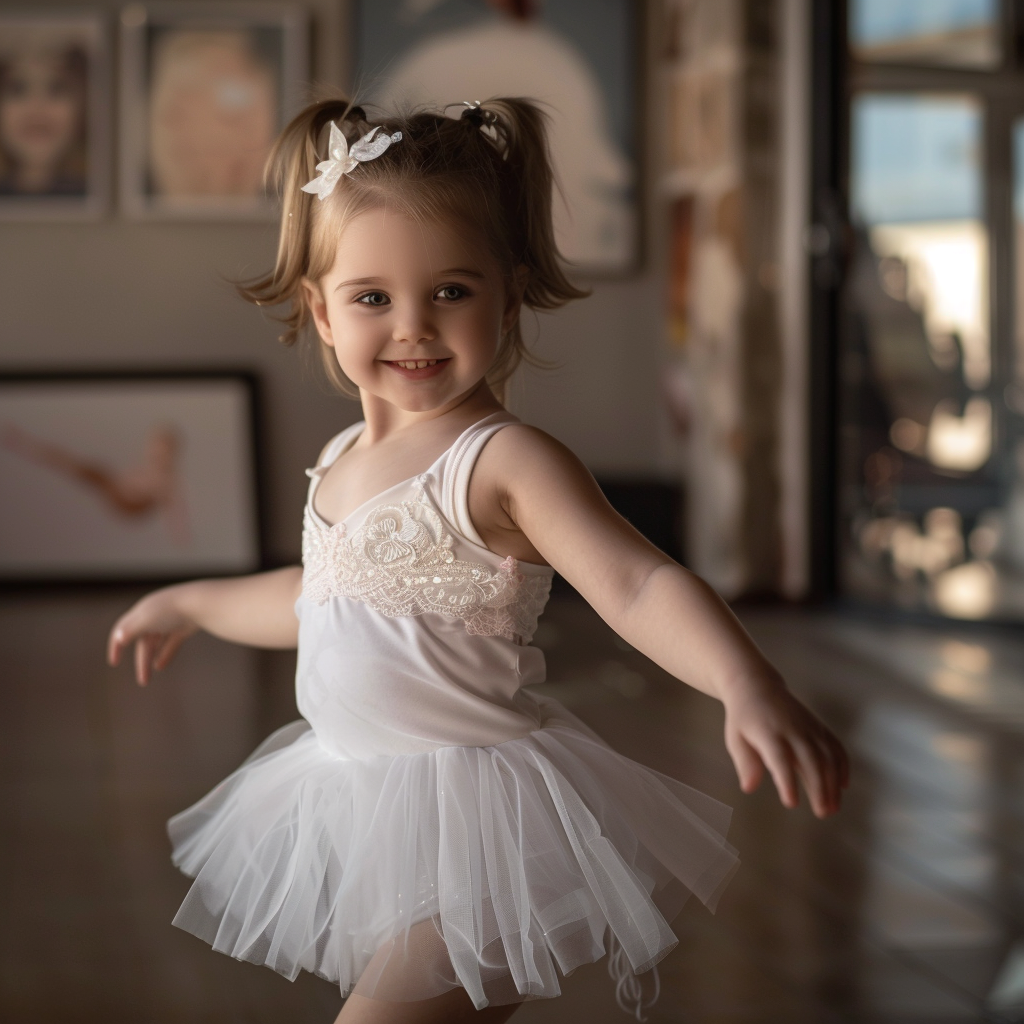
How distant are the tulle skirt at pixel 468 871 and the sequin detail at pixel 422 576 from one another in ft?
0.31

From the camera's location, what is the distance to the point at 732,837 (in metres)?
1.86

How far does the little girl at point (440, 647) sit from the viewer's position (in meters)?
0.78

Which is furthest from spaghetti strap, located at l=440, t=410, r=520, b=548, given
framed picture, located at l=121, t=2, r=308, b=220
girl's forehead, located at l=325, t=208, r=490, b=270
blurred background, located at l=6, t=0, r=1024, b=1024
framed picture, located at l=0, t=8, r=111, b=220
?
framed picture, located at l=0, t=8, r=111, b=220

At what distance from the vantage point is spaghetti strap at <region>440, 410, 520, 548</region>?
0.79 metres

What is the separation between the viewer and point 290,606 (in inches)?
38.1

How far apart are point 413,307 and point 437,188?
0.08 m

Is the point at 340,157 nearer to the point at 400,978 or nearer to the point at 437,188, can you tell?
the point at 437,188

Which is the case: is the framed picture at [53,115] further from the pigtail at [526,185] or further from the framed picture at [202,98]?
the pigtail at [526,185]

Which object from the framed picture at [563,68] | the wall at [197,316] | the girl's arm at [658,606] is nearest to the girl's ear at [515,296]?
the girl's arm at [658,606]

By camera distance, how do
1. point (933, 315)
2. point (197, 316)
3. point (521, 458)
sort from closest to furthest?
point (521, 458) < point (933, 315) < point (197, 316)

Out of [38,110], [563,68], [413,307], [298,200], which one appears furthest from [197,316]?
[413,307]

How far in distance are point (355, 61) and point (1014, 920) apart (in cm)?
330

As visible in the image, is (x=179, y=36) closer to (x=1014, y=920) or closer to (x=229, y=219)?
(x=229, y=219)

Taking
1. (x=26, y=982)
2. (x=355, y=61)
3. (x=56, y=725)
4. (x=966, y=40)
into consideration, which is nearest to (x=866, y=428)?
(x=966, y=40)
